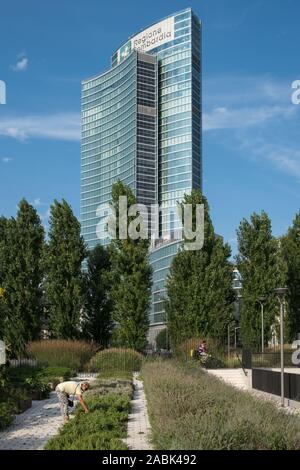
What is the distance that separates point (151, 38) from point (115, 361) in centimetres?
14624

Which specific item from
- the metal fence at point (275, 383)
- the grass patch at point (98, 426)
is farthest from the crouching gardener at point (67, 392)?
the metal fence at point (275, 383)

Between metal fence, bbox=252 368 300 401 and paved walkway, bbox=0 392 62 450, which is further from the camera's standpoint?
metal fence, bbox=252 368 300 401

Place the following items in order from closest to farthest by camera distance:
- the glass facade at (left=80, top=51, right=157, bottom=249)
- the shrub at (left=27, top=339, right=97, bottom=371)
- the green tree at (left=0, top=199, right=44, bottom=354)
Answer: the shrub at (left=27, top=339, right=97, bottom=371), the green tree at (left=0, top=199, right=44, bottom=354), the glass facade at (left=80, top=51, right=157, bottom=249)

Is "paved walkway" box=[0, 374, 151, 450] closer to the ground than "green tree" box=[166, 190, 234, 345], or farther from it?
closer to the ground

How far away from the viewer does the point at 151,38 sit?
16325cm

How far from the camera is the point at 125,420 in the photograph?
13461 millimetres

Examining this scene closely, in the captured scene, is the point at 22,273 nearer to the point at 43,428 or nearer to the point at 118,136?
the point at 43,428

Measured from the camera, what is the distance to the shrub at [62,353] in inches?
1106

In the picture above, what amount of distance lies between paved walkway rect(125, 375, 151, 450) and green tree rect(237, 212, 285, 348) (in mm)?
18409

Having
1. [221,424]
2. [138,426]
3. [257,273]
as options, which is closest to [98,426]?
[138,426]

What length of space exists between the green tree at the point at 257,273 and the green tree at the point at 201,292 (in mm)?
1281

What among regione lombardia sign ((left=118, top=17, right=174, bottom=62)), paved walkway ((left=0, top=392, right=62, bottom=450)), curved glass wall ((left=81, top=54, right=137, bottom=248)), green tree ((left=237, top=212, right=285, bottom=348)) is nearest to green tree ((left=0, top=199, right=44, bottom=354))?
green tree ((left=237, top=212, right=285, bottom=348))

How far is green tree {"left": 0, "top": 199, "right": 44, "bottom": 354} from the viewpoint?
112ft

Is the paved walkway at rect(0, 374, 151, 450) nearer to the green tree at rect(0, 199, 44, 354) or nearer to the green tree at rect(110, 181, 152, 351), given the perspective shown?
the green tree at rect(110, 181, 152, 351)
